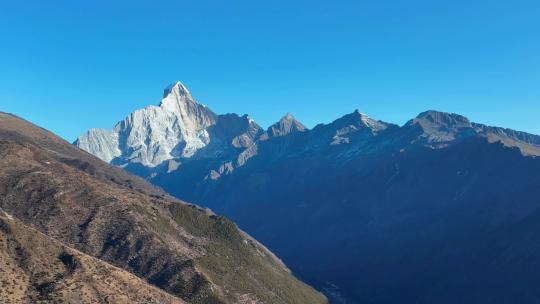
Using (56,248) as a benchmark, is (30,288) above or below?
below

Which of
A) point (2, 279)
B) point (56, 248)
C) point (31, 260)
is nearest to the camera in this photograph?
point (2, 279)

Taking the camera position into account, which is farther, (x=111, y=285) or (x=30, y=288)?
(x=111, y=285)

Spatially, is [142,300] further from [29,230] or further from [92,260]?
[29,230]

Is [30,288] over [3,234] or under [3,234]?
under

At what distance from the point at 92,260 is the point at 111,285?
15849 millimetres

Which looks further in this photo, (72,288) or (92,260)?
(92,260)

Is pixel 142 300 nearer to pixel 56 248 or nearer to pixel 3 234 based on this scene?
pixel 56 248

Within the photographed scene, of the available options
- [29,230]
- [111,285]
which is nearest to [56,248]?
[29,230]

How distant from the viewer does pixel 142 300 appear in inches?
7539

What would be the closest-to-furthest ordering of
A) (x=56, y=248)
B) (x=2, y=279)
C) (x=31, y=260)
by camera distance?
(x=2, y=279) → (x=31, y=260) → (x=56, y=248)

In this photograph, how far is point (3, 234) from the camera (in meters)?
189

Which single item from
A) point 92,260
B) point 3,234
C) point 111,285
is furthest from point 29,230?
point 111,285

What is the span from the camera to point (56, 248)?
196375 mm

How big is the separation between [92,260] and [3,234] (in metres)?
30.0
